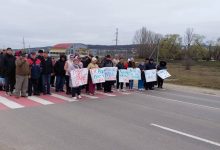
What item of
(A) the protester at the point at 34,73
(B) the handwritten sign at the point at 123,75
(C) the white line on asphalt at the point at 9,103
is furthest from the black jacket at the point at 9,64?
(B) the handwritten sign at the point at 123,75

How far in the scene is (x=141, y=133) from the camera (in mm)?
7535

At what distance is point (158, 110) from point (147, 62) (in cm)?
788

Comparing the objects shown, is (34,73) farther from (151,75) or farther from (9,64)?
(151,75)

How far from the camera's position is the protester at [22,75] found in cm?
1245

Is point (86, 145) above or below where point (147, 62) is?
below

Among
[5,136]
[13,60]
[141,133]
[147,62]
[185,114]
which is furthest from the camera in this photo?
[147,62]

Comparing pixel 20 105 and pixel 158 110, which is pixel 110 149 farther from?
pixel 20 105

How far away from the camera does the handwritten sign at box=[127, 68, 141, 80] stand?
667 inches

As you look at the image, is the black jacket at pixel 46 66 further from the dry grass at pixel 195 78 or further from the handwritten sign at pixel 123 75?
the dry grass at pixel 195 78

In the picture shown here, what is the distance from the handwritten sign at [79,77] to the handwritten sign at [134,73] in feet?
11.9

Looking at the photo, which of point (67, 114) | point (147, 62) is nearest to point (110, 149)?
point (67, 114)

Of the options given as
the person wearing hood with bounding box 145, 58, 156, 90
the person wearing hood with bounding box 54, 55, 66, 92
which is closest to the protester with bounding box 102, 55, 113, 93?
the person wearing hood with bounding box 54, 55, 66, 92

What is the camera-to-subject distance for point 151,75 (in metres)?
17.8

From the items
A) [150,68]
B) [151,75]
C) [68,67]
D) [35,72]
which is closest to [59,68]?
[68,67]
